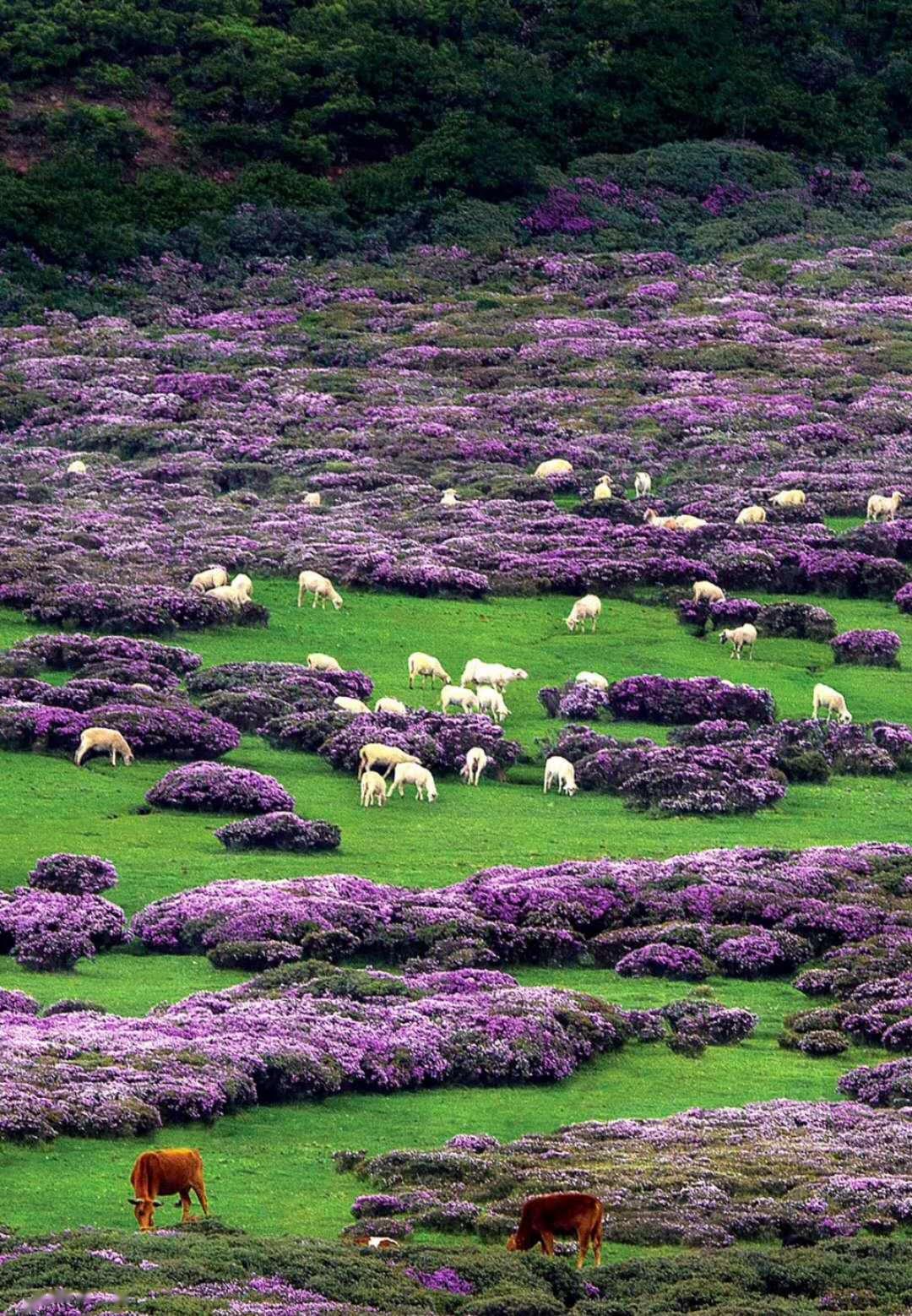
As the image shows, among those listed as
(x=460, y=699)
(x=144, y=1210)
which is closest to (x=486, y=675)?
(x=460, y=699)

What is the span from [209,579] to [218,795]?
14.4 meters

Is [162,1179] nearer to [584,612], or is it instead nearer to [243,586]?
[243,586]

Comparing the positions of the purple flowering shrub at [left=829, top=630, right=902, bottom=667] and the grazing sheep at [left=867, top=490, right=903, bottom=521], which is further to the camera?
the grazing sheep at [left=867, top=490, right=903, bottom=521]

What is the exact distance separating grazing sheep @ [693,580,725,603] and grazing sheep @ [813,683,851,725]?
24.1 feet

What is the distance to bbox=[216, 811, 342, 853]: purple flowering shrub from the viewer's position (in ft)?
124

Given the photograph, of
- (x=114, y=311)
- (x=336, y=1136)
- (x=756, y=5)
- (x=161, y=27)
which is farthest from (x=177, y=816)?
(x=756, y=5)

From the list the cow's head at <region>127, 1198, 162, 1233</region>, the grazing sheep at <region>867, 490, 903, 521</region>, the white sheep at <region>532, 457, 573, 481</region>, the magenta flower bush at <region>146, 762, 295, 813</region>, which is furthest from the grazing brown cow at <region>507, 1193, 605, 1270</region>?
the white sheep at <region>532, 457, 573, 481</region>

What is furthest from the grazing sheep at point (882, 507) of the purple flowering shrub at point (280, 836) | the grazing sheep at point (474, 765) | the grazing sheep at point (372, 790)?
the purple flowering shrub at point (280, 836)

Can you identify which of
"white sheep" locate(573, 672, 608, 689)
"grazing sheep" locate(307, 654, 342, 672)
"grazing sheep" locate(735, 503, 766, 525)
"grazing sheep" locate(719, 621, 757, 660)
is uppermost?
"grazing sheep" locate(735, 503, 766, 525)

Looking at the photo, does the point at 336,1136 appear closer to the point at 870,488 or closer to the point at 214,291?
the point at 870,488

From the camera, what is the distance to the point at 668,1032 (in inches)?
1174

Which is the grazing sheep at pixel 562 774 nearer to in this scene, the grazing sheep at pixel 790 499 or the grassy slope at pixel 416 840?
the grassy slope at pixel 416 840

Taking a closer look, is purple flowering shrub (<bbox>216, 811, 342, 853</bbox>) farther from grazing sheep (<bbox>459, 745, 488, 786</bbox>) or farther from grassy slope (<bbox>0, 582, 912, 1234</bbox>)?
grazing sheep (<bbox>459, 745, 488, 786</bbox>)

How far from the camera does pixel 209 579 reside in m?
53.8
